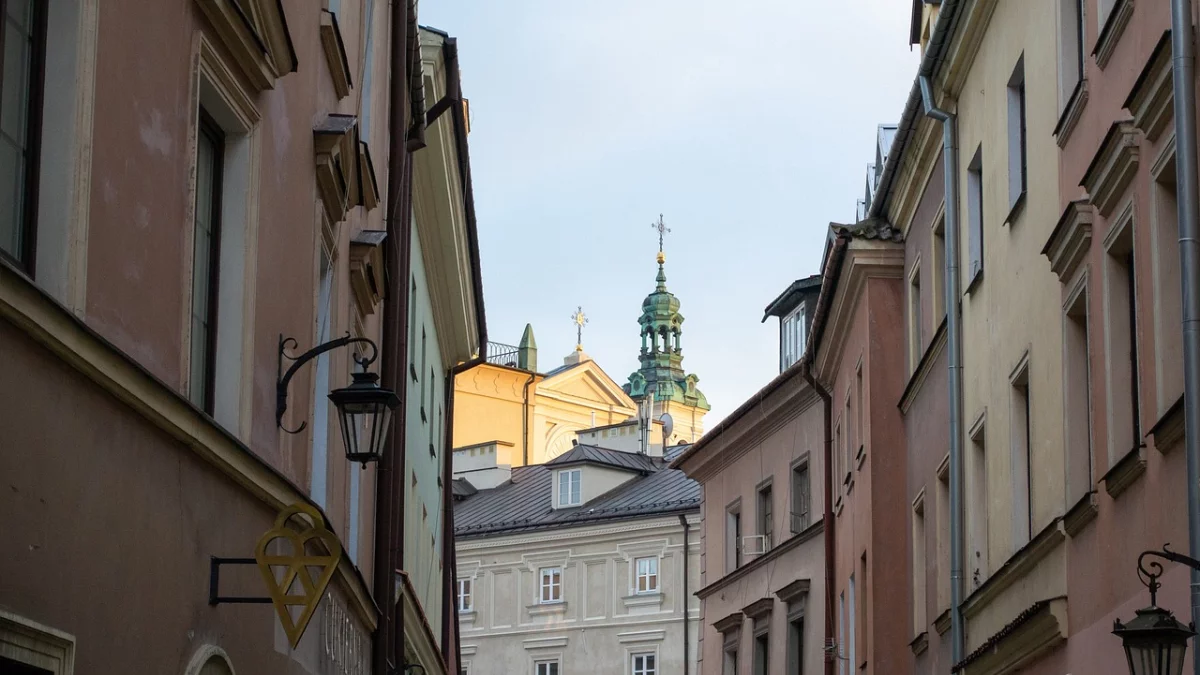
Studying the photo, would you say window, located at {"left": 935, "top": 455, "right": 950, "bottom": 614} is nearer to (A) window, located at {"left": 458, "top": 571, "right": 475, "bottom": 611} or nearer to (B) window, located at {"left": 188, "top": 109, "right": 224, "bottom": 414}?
(B) window, located at {"left": 188, "top": 109, "right": 224, "bottom": 414}

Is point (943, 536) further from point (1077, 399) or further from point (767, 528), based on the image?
point (767, 528)

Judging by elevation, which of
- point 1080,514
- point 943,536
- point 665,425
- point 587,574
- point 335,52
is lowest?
point 1080,514

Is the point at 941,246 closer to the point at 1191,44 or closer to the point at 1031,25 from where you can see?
the point at 1031,25

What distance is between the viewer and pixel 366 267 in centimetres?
1366

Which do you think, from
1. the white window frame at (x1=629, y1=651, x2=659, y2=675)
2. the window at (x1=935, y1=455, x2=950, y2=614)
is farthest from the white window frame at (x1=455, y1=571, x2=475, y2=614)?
the window at (x1=935, y1=455, x2=950, y2=614)

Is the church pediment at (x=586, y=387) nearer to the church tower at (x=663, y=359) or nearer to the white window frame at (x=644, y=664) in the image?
the church tower at (x=663, y=359)

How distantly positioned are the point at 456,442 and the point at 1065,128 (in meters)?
64.4

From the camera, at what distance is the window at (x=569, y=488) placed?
58188 millimetres

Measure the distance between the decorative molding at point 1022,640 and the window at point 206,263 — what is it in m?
7.79

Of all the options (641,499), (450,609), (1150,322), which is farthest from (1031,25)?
(641,499)

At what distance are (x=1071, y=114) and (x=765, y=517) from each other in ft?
76.7

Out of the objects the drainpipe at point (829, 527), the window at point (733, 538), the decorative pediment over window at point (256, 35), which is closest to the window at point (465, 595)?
the window at point (733, 538)

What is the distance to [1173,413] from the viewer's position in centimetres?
1023

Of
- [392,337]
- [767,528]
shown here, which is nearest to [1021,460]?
[392,337]
